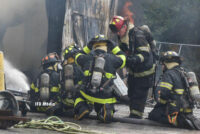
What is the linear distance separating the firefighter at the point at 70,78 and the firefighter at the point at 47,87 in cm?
29

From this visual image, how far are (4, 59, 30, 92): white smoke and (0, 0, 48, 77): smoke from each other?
0.20 m

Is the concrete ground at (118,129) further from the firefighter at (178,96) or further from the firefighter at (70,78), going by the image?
the firefighter at (70,78)

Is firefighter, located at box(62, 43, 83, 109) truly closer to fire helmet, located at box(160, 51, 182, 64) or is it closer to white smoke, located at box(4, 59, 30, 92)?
fire helmet, located at box(160, 51, 182, 64)

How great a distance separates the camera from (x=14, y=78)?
10883mm

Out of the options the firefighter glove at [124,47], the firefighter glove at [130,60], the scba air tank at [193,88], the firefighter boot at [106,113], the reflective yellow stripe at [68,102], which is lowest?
the firefighter boot at [106,113]

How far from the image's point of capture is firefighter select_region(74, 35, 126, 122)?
6.49 meters

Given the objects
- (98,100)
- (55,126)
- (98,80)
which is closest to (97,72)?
(98,80)

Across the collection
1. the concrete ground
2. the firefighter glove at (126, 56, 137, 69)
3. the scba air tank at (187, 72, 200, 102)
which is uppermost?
the firefighter glove at (126, 56, 137, 69)

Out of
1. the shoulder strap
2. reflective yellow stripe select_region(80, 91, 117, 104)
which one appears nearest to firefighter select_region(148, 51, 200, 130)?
reflective yellow stripe select_region(80, 91, 117, 104)

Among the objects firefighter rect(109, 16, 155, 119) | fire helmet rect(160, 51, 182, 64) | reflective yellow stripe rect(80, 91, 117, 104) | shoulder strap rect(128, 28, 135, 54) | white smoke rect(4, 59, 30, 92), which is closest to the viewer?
reflective yellow stripe rect(80, 91, 117, 104)

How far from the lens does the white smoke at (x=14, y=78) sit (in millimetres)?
10664

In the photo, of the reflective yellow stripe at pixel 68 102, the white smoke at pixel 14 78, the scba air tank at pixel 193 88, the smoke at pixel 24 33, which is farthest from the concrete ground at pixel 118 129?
the smoke at pixel 24 33

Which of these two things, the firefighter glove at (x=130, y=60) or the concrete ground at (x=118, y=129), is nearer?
the concrete ground at (x=118, y=129)

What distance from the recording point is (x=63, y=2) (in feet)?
35.7
